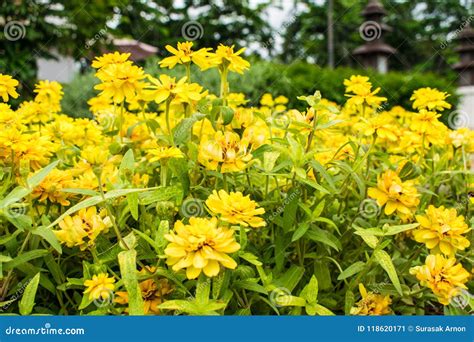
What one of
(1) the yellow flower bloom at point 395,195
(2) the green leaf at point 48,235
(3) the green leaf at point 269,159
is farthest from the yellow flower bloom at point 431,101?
(2) the green leaf at point 48,235

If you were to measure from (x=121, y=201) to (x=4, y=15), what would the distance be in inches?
210

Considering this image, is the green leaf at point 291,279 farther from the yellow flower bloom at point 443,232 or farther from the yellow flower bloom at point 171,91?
the yellow flower bloom at point 171,91

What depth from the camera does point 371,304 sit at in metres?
0.99

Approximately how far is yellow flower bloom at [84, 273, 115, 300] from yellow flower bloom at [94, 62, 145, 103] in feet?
1.11

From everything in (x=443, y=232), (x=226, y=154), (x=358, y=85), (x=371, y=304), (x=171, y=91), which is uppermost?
(x=358, y=85)

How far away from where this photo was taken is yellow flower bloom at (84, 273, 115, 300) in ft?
2.75

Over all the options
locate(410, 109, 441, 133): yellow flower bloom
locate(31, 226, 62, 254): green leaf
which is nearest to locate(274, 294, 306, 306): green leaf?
locate(31, 226, 62, 254): green leaf

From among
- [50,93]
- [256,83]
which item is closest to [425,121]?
[50,93]

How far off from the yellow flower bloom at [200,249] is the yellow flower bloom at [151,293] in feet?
0.45

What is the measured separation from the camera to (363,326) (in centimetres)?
88

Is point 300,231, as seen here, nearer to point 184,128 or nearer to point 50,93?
point 184,128

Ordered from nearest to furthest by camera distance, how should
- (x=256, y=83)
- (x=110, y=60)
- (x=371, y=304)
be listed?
(x=371, y=304)
(x=110, y=60)
(x=256, y=83)

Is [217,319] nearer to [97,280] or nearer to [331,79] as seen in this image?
[97,280]

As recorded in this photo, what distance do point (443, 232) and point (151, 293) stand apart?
444 millimetres
